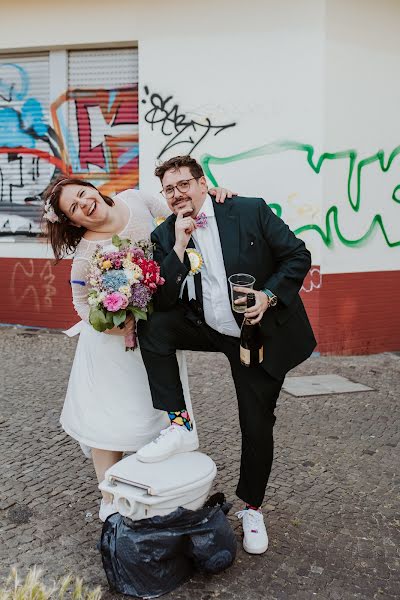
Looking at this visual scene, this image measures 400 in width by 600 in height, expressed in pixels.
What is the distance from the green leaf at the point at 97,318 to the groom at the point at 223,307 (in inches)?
8.4

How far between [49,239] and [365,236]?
15.7ft

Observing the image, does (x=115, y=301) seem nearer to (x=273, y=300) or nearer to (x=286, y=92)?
(x=273, y=300)

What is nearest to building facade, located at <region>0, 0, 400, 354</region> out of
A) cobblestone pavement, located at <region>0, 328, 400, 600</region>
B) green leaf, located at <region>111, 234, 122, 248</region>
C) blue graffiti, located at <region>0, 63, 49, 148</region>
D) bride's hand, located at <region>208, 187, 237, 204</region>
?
blue graffiti, located at <region>0, 63, 49, 148</region>

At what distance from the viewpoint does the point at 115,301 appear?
302 centimetres

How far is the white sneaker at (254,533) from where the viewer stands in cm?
323

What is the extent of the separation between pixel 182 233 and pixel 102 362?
0.83 metres

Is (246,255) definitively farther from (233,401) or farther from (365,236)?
(365,236)

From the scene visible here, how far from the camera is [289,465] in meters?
4.36

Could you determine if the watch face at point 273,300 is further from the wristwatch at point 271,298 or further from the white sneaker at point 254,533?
the white sneaker at point 254,533

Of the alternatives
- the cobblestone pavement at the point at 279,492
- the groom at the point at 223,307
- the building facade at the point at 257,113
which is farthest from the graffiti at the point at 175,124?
the groom at the point at 223,307

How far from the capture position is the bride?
3.32m

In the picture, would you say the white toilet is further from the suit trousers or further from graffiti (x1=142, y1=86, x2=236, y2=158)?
graffiti (x1=142, y1=86, x2=236, y2=158)

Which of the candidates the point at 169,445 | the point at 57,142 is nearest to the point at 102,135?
the point at 57,142

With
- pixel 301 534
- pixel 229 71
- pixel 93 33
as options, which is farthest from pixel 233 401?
pixel 93 33
